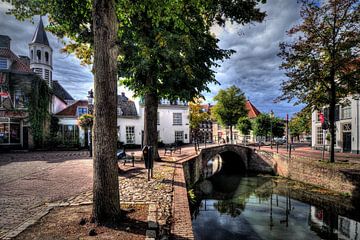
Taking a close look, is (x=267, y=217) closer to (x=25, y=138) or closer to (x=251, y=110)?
(x=25, y=138)

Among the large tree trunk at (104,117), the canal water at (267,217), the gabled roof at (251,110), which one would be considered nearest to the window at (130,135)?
the canal water at (267,217)

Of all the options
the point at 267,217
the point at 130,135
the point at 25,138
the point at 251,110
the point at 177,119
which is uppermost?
the point at 251,110

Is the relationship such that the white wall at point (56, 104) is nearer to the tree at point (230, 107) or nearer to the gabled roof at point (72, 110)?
the gabled roof at point (72, 110)

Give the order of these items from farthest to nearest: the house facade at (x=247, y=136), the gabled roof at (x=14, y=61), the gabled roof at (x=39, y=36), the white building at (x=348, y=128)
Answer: the house facade at (x=247, y=136)
the gabled roof at (x=39, y=36)
the gabled roof at (x=14, y=61)
the white building at (x=348, y=128)

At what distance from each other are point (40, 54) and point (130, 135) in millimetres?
16134

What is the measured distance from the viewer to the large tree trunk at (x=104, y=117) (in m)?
3.72

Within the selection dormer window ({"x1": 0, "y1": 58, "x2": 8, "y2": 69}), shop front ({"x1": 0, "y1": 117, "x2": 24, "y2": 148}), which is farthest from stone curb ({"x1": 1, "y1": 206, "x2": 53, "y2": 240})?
dormer window ({"x1": 0, "y1": 58, "x2": 8, "y2": 69})

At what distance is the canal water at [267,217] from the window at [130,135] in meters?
15.4

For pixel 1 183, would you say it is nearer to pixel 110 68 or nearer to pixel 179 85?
pixel 110 68

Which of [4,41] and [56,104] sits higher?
[4,41]

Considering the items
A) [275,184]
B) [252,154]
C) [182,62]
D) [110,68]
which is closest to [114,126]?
[110,68]

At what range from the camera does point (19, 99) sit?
20.1 metres

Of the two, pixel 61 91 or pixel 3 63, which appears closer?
pixel 3 63

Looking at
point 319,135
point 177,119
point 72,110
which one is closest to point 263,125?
point 319,135
